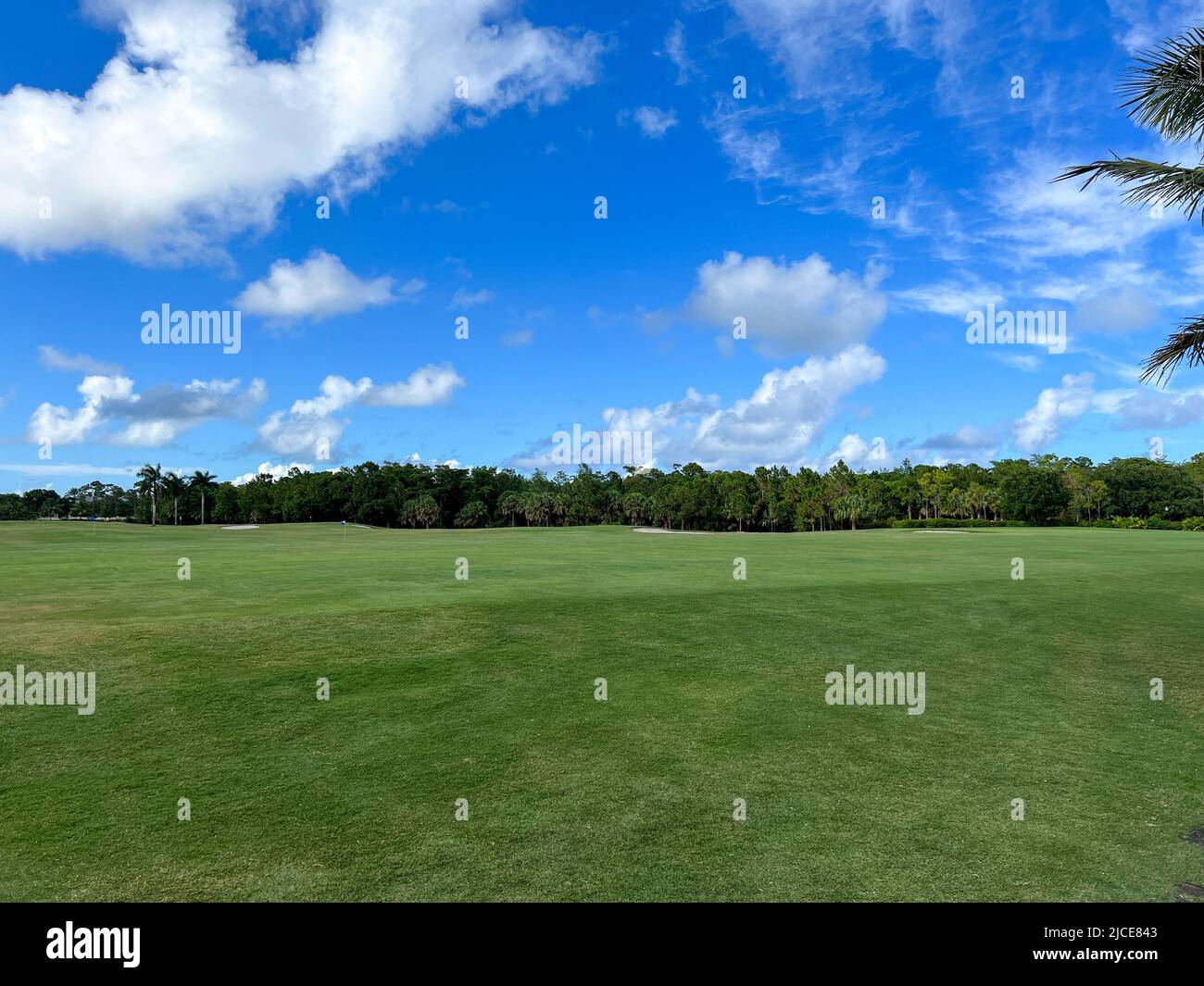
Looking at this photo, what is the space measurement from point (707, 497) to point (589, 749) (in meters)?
120

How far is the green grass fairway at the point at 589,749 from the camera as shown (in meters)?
7.13

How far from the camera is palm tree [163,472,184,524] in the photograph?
132375 mm

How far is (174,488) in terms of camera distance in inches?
5246

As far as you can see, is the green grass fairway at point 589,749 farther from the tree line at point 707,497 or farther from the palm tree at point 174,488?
the palm tree at point 174,488

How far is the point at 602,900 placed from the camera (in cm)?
661

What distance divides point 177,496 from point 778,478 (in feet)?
366

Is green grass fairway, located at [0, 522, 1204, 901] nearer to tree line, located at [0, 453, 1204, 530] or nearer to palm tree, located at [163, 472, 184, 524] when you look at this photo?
Result: tree line, located at [0, 453, 1204, 530]

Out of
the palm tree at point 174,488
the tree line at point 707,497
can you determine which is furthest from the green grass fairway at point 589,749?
the palm tree at point 174,488

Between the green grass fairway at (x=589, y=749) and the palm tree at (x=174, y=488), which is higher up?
the palm tree at (x=174, y=488)

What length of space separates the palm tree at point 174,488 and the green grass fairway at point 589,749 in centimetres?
12823
